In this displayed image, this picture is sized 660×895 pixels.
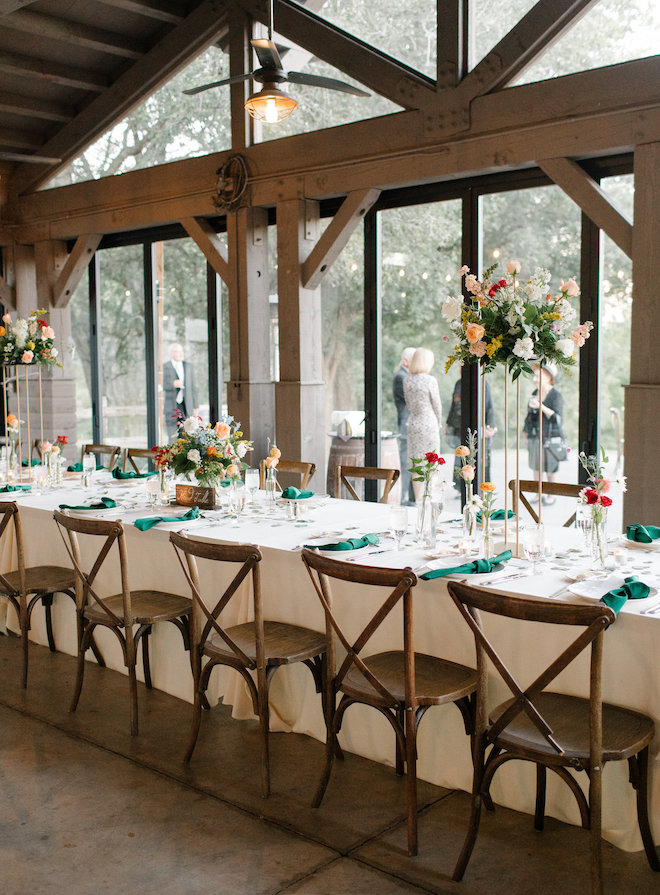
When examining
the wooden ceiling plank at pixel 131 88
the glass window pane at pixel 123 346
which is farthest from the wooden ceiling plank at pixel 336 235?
the glass window pane at pixel 123 346

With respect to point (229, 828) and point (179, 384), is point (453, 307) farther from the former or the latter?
point (179, 384)

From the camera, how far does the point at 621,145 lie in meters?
5.10

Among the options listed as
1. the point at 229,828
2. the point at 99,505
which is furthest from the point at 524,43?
the point at 229,828

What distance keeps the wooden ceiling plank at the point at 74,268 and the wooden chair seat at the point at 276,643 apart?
6206 millimetres

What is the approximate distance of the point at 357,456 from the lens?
23.6 feet

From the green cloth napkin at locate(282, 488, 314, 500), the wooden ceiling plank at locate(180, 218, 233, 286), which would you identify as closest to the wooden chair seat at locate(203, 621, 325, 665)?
the green cloth napkin at locate(282, 488, 314, 500)

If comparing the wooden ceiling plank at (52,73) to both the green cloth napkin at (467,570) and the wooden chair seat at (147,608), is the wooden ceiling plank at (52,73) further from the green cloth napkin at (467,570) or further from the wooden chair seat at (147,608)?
the green cloth napkin at (467,570)

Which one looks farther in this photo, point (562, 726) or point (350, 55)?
point (350, 55)

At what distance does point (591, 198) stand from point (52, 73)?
540cm

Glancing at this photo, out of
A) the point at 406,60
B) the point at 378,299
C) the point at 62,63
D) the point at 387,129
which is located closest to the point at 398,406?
the point at 378,299

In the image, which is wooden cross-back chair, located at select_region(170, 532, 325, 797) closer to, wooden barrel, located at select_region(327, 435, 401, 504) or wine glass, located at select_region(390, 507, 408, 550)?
wine glass, located at select_region(390, 507, 408, 550)

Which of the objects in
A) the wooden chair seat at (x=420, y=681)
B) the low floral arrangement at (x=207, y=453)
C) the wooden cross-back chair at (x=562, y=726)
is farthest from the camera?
the low floral arrangement at (x=207, y=453)

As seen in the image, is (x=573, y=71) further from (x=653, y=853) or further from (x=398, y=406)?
(x=653, y=853)

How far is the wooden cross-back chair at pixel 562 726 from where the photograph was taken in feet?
7.94
